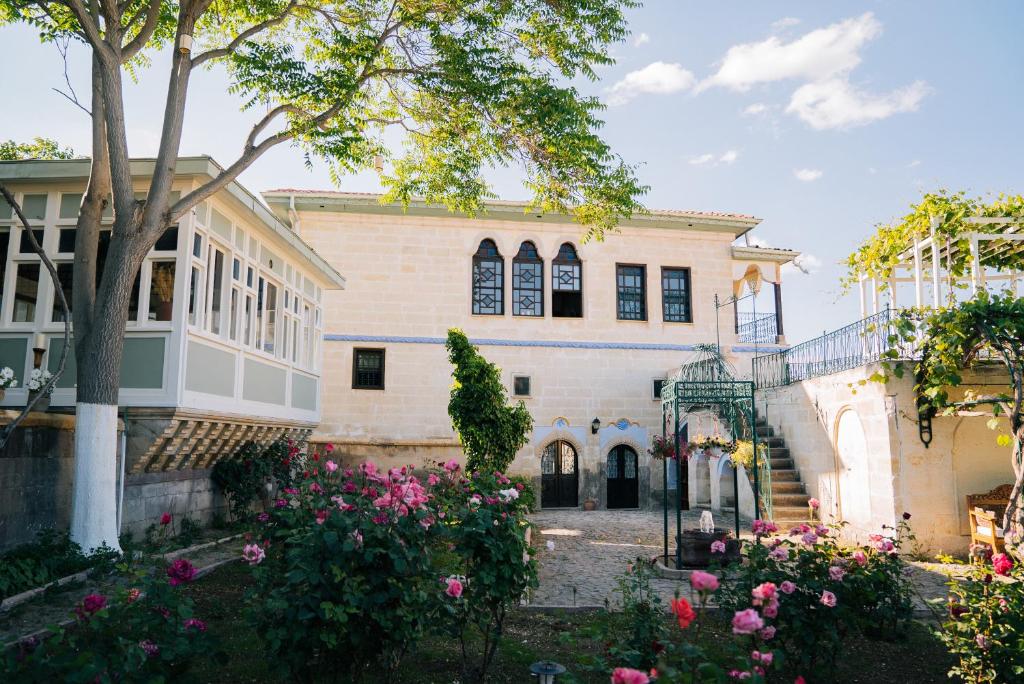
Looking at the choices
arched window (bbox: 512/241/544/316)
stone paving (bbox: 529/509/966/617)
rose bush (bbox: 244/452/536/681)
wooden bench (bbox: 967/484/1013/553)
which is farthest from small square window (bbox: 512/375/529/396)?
rose bush (bbox: 244/452/536/681)

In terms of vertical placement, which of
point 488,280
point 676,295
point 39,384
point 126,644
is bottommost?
point 126,644

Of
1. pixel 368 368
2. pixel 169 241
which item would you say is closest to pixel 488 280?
pixel 368 368

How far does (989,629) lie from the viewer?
3.88 metres

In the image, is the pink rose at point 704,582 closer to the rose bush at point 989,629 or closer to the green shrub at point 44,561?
the rose bush at point 989,629

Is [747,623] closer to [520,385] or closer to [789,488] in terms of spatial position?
[789,488]

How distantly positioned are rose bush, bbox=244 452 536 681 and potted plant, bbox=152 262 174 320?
5.41m

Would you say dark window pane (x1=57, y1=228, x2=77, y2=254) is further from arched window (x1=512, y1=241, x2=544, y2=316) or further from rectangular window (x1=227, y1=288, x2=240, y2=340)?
arched window (x1=512, y1=241, x2=544, y2=316)

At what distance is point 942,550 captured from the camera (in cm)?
987

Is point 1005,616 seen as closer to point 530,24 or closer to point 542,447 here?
point 530,24

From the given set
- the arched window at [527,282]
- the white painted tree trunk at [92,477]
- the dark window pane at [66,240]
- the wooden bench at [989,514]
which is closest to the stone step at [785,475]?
the wooden bench at [989,514]

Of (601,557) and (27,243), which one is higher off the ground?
(27,243)

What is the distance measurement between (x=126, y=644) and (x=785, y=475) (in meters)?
12.4

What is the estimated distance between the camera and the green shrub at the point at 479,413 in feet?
38.0

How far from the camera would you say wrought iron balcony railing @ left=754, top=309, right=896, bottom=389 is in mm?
10438
